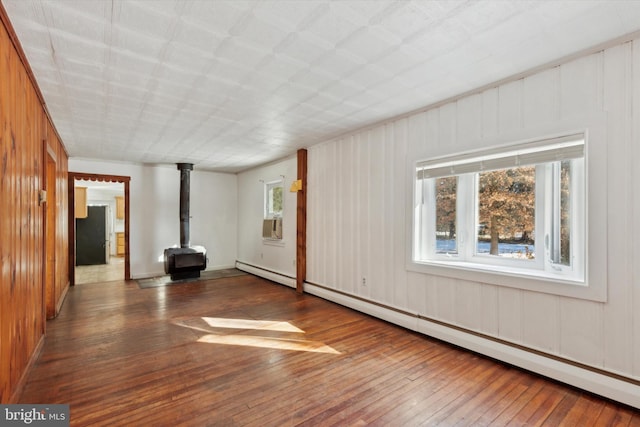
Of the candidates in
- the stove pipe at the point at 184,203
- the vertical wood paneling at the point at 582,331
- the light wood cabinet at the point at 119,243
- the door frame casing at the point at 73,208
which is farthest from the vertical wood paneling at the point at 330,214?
the light wood cabinet at the point at 119,243

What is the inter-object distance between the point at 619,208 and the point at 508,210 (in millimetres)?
816

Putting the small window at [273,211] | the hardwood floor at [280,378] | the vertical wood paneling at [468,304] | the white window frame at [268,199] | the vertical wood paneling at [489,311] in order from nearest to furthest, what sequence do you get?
the hardwood floor at [280,378]
the vertical wood paneling at [489,311]
the vertical wood paneling at [468,304]
the small window at [273,211]
the white window frame at [268,199]

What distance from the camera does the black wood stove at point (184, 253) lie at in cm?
590

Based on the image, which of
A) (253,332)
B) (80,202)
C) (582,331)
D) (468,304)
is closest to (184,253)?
(253,332)

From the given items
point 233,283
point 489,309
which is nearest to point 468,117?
point 489,309

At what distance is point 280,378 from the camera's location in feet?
7.62

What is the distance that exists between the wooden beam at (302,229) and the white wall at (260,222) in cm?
46

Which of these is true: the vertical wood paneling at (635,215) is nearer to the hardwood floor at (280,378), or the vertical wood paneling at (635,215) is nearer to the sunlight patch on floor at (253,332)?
the hardwood floor at (280,378)

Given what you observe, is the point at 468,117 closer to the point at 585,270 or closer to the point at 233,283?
the point at 585,270

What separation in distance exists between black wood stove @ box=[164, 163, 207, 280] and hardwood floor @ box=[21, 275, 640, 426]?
2.17 m

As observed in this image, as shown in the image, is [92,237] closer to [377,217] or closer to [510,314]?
[377,217]

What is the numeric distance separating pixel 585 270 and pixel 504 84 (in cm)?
159

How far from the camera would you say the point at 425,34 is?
1.91 metres

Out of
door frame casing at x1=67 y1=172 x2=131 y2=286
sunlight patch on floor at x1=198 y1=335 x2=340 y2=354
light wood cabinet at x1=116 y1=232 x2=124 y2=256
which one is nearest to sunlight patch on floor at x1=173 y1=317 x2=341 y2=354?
sunlight patch on floor at x1=198 y1=335 x2=340 y2=354
